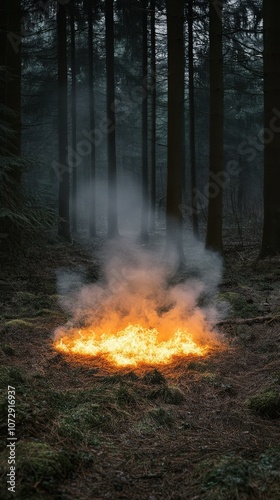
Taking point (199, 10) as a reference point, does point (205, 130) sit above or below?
above

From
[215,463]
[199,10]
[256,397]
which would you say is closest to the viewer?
[215,463]

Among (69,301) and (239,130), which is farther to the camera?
(239,130)

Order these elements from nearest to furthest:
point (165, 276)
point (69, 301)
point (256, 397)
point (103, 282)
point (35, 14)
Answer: point (256, 397) < point (69, 301) < point (103, 282) < point (165, 276) < point (35, 14)

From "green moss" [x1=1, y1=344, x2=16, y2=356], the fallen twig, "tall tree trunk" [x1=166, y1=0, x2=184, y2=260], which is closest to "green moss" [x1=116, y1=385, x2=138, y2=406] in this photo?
"green moss" [x1=1, y1=344, x2=16, y2=356]

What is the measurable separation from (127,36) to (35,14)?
6.13m

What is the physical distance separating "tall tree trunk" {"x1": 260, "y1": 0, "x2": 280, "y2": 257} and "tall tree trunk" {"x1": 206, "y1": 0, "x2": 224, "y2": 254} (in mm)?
1435

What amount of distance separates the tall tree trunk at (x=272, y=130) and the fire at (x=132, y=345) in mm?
6456

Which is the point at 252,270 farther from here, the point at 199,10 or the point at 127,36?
the point at 127,36

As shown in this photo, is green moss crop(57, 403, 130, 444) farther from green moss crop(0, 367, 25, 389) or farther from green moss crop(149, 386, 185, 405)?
green moss crop(0, 367, 25, 389)

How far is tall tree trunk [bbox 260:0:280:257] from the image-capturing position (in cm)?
1251

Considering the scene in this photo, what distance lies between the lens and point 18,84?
1340 cm

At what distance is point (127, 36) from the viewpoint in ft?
76.6

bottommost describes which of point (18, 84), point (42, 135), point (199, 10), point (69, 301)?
point (69, 301)

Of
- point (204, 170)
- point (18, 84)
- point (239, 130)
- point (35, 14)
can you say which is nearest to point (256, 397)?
point (18, 84)
